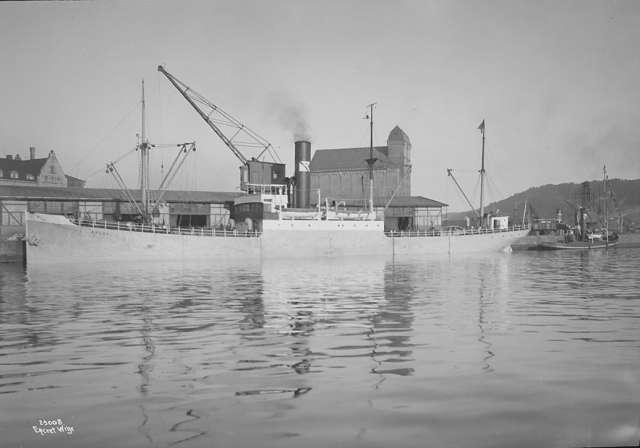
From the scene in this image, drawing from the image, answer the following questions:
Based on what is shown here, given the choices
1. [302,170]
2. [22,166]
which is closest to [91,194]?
[22,166]

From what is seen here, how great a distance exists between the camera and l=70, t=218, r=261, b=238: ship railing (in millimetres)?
46094

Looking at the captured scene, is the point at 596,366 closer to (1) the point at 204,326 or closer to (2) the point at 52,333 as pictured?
(1) the point at 204,326

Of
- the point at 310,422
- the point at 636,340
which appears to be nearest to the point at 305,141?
the point at 636,340

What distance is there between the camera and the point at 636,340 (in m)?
10.8

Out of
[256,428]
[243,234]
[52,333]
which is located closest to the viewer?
[256,428]

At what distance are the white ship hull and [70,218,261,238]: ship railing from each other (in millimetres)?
234

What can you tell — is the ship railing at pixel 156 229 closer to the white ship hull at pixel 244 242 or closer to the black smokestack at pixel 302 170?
the white ship hull at pixel 244 242

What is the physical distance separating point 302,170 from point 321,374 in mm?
48089

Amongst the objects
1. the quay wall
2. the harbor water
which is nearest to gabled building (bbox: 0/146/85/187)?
the quay wall

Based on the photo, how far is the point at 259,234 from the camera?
5303 cm

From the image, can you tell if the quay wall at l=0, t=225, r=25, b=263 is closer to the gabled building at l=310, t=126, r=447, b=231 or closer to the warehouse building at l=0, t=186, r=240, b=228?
the warehouse building at l=0, t=186, r=240, b=228

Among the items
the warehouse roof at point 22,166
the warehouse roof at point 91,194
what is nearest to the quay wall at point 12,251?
the warehouse roof at point 91,194

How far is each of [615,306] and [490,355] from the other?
942 centimetres

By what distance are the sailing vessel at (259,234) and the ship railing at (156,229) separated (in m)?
0.09
